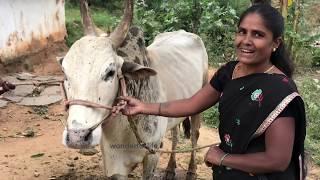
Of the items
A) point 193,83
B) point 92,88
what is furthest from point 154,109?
point 193,83

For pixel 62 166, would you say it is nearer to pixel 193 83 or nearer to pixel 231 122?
pixel 193 83

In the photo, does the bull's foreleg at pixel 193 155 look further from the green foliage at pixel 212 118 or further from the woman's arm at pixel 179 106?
the woman's arm at pixel 179 106

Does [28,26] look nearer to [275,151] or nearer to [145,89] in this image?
[145,89]

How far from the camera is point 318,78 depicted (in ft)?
30.6

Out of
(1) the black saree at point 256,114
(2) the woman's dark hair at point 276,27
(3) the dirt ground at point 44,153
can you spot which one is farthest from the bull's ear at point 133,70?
(3) the dirt ground at point 44,153

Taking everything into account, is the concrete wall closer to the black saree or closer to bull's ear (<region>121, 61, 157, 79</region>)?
bull's ear (<region>121, 61, 157, 79</region>)

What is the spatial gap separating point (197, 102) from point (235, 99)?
0.37 m

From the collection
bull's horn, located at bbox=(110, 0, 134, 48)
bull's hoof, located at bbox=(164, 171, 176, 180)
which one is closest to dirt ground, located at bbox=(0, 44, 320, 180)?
bull's hoof, located at bbox=(164, 171, 176, 180)

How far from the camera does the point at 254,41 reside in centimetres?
219

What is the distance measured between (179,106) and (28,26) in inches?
242

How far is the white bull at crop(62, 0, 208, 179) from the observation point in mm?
2619

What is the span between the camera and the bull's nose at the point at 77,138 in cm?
251

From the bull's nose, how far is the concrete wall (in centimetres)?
550

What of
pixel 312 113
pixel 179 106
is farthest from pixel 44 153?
pixel 312 113
